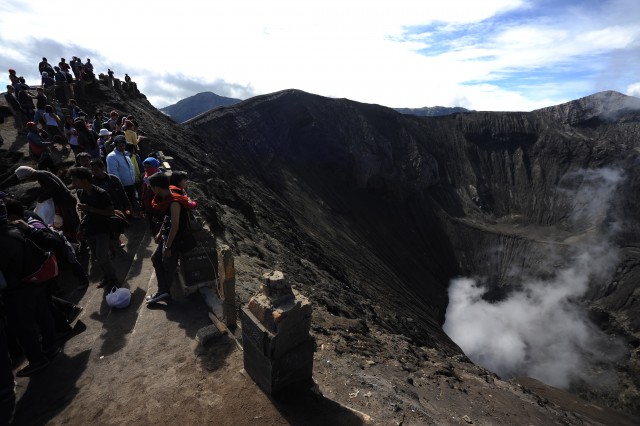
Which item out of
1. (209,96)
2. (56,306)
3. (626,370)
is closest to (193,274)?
(56,306)

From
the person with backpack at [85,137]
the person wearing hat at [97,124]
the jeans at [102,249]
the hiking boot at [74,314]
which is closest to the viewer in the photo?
the hiking boot at [74,314]

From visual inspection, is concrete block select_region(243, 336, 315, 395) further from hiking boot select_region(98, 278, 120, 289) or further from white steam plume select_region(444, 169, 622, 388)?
white steam plume select_region(444, 169, 622, 388)

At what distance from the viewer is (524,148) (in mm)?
59062

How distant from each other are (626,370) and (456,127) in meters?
41.0

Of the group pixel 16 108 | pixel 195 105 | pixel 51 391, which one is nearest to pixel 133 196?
pixel 51 391

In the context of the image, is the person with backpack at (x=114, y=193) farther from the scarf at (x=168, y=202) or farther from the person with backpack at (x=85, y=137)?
the person with backpack at (x=85, y=137)

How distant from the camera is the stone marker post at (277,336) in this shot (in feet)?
14.2

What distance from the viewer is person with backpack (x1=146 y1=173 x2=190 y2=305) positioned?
5605mm

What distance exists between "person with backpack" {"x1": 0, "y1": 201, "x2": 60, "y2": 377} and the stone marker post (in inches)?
111

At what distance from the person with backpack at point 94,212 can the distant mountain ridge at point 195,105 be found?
612 feet

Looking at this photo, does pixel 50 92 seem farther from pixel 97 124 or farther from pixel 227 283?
pixel 227 283

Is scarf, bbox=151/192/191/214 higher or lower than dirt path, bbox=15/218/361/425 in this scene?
higher

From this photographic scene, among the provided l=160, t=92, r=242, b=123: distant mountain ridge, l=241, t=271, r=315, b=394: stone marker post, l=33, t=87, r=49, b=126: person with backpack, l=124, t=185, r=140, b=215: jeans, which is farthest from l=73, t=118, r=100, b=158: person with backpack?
l=160, t=92, r=242, b=123: distant mountain ridge

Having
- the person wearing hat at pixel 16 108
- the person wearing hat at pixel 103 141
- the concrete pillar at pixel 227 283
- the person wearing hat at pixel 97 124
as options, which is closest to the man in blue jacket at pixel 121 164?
the person wearing hat at pixel 103 141
